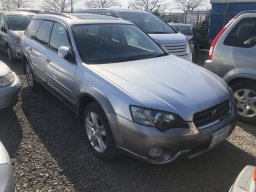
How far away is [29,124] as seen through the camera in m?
4.49

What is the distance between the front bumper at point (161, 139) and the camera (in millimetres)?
2812

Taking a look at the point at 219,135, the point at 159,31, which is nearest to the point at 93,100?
the point at 219,135

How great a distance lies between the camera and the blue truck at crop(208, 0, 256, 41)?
815 centimetres

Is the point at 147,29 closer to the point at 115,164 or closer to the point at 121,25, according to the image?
the point at 121,25

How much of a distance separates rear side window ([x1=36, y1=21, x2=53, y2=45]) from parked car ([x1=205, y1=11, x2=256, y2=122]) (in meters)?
2.77

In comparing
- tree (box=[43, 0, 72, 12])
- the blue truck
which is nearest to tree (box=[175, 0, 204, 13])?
tree (box=[43, 0, 72, 12])

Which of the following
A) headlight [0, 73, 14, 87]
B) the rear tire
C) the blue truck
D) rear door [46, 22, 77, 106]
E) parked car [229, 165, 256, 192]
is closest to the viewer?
parked car [229, 165, 256, 192]

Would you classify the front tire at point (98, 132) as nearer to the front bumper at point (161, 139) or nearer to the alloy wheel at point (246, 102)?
the front bumper at point (161, 139)

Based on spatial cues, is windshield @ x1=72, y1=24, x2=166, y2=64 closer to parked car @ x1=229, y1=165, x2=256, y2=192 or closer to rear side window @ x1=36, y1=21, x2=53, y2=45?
rear side window @ x1=36, y1=21, x2=53, y2=45

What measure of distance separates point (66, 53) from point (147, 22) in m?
4.69

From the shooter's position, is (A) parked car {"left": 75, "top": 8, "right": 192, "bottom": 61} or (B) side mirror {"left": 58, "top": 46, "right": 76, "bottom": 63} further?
(A) parked car {"left": 75, "top": 8, "right": 192, "bottom": 61}

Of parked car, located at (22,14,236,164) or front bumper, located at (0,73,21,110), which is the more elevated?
parked car, located at (22,14,236,164)

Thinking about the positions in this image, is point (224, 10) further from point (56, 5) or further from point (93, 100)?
point (56, 5)

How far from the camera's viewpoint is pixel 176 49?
23.1 ft
